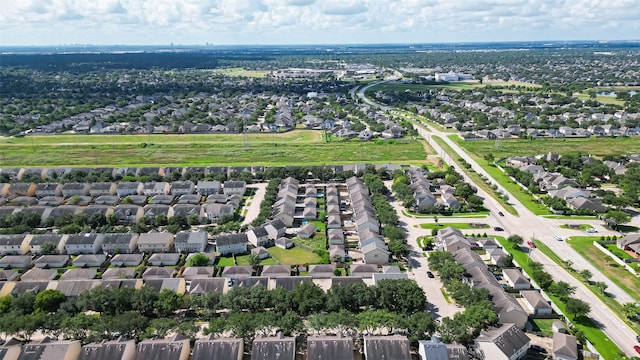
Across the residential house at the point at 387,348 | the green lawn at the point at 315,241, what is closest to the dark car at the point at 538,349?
the residential house at the point at 387,348

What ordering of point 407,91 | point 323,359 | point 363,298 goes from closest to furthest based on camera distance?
point 323,359 < point 363,298 < point 407,91

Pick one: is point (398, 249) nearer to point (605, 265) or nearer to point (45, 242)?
point (605, 265)

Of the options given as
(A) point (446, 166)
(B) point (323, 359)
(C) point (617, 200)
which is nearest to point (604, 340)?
(B) point (323, 359)

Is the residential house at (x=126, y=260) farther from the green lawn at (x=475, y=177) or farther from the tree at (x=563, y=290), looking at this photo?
the green lawn at (x=475, y=177)

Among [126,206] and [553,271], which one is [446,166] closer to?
[553,271]

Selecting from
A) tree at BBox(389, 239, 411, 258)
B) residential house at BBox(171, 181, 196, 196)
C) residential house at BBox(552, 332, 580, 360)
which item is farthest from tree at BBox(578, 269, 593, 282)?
residential house at BBox(171, 181, 196, 196)

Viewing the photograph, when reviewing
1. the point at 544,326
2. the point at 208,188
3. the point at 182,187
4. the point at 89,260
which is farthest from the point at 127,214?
the point at 544,326

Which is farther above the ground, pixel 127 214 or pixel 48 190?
pixel 48 190
